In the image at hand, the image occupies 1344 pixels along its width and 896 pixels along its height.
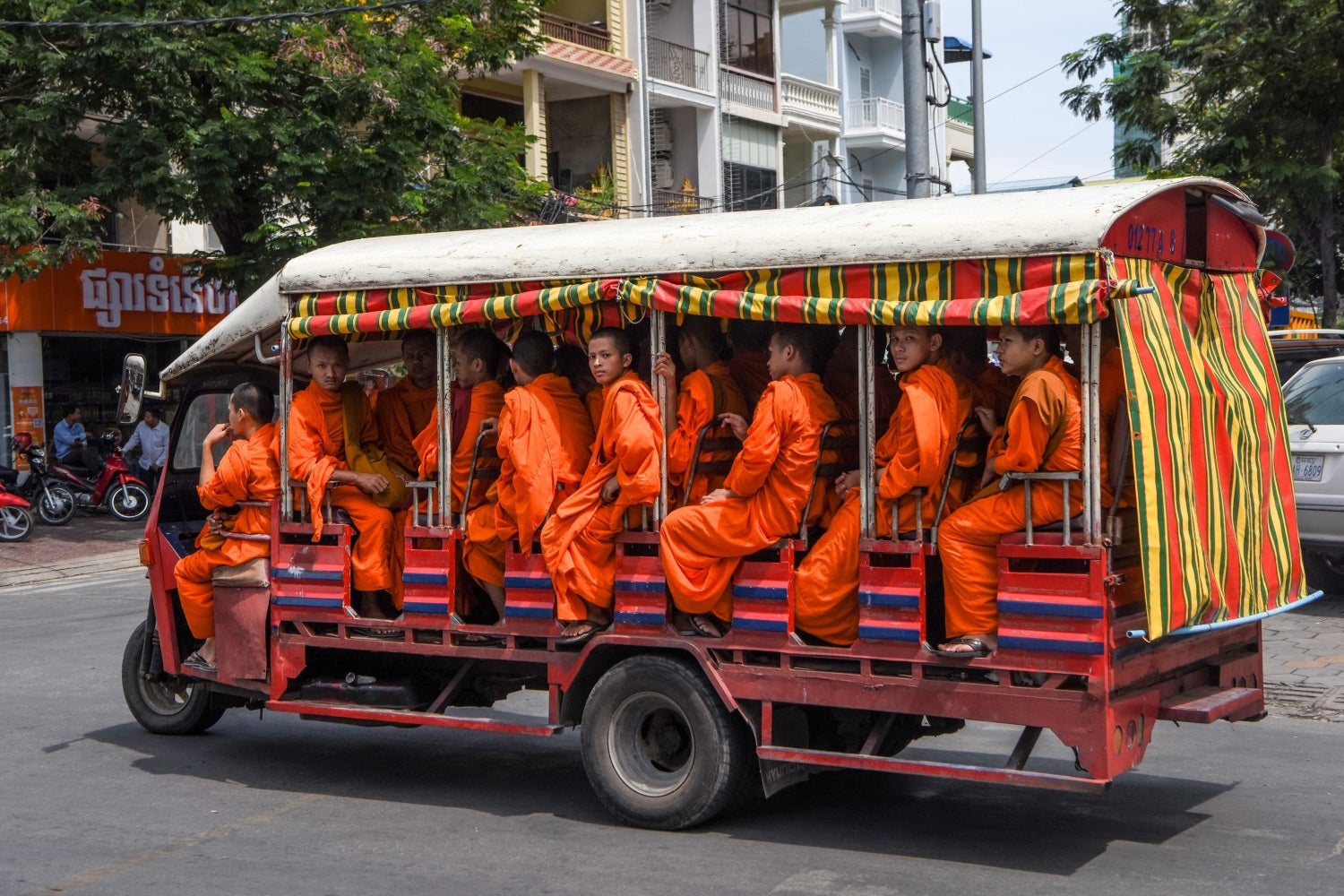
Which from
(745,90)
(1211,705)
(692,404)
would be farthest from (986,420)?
(745,90)

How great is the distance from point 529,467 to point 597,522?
0.36 meters

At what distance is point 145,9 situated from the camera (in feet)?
53.9

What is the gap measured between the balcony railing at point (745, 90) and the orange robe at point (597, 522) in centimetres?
2443

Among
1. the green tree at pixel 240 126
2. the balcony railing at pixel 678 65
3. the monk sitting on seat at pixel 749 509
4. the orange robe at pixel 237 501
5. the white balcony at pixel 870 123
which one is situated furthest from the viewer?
the white balcony at pixel 870 123

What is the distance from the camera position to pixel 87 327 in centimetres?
2072

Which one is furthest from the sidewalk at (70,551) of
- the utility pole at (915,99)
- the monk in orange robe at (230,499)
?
the monk in orange robe at (230,499)

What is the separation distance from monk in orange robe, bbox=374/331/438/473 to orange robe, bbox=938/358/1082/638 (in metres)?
2.84

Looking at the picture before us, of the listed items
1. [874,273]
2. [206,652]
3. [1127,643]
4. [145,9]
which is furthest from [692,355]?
[145,9]

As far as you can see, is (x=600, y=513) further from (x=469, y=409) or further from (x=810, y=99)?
(x=810, y=99)

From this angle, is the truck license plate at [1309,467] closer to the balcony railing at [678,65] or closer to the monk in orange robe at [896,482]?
the monk in orange robe at [896,482]

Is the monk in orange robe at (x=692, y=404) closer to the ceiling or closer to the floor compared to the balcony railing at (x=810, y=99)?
closer to the floor

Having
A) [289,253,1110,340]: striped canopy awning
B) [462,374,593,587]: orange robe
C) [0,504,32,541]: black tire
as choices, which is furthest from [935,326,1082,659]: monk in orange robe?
[0,504,32,541]: black tire

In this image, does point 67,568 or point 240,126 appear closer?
point 67,568

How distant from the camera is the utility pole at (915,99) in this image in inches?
516
